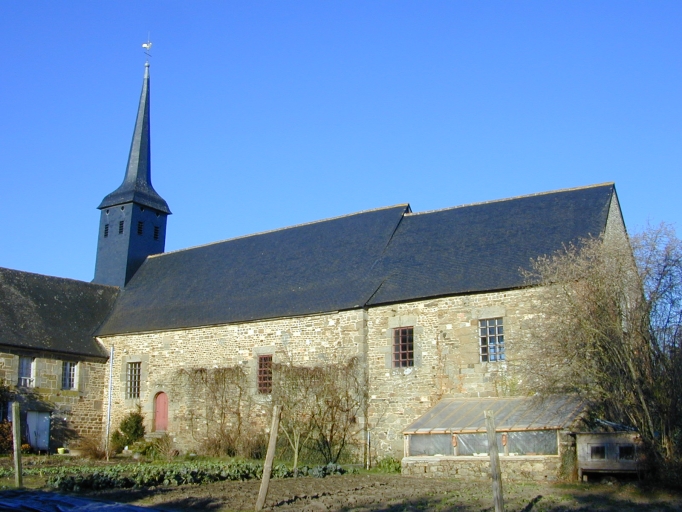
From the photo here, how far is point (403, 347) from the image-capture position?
1852 cm

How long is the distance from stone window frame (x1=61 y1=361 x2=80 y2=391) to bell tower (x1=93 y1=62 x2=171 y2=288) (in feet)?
15.5

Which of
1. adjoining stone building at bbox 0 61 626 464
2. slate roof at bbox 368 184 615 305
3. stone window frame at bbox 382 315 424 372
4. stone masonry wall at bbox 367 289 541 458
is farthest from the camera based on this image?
stone window frame at bbox 382 315 424 372

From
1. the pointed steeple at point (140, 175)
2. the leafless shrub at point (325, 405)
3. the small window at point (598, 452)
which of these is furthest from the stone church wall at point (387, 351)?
the pointed steeple at point (140, 175)

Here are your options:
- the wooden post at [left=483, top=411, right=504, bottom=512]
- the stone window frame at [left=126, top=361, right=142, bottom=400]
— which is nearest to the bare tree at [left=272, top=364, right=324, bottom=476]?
the stone window frame at [left=126, top=361, right=142, bottom=400]

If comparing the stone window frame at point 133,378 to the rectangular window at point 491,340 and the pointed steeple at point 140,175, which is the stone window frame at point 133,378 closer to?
the pointed steeple at point 140,175

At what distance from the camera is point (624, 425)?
13289 millimetres

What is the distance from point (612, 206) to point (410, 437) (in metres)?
8.71

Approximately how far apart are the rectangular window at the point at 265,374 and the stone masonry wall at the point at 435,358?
3458 millimetres

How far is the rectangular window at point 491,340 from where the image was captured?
56.3 feet

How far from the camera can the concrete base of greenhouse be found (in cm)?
1375

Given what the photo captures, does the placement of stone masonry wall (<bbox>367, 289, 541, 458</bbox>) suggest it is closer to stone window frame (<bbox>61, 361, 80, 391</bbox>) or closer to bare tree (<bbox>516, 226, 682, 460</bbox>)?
bare tree (<bbox>516, 226, 682, 460</bbox>)

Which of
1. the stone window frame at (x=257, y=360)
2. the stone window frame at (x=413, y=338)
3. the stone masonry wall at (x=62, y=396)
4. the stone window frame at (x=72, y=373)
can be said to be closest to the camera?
the stone window frame at (x=413, y=338)

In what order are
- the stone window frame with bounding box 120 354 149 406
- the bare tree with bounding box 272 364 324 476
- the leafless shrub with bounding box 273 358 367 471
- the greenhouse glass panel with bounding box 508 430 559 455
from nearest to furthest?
1. the greenhouse glass panel with bounding box 508 430 559 455
2. the leafless shrub with bounding box 273 358 367 471
3. the bare tree with bounding box 272 364 324 476
4. the stone window frame with bounding box 120 354 149 406

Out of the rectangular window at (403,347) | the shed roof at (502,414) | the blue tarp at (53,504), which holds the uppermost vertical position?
the rectangular window at (403,347)
